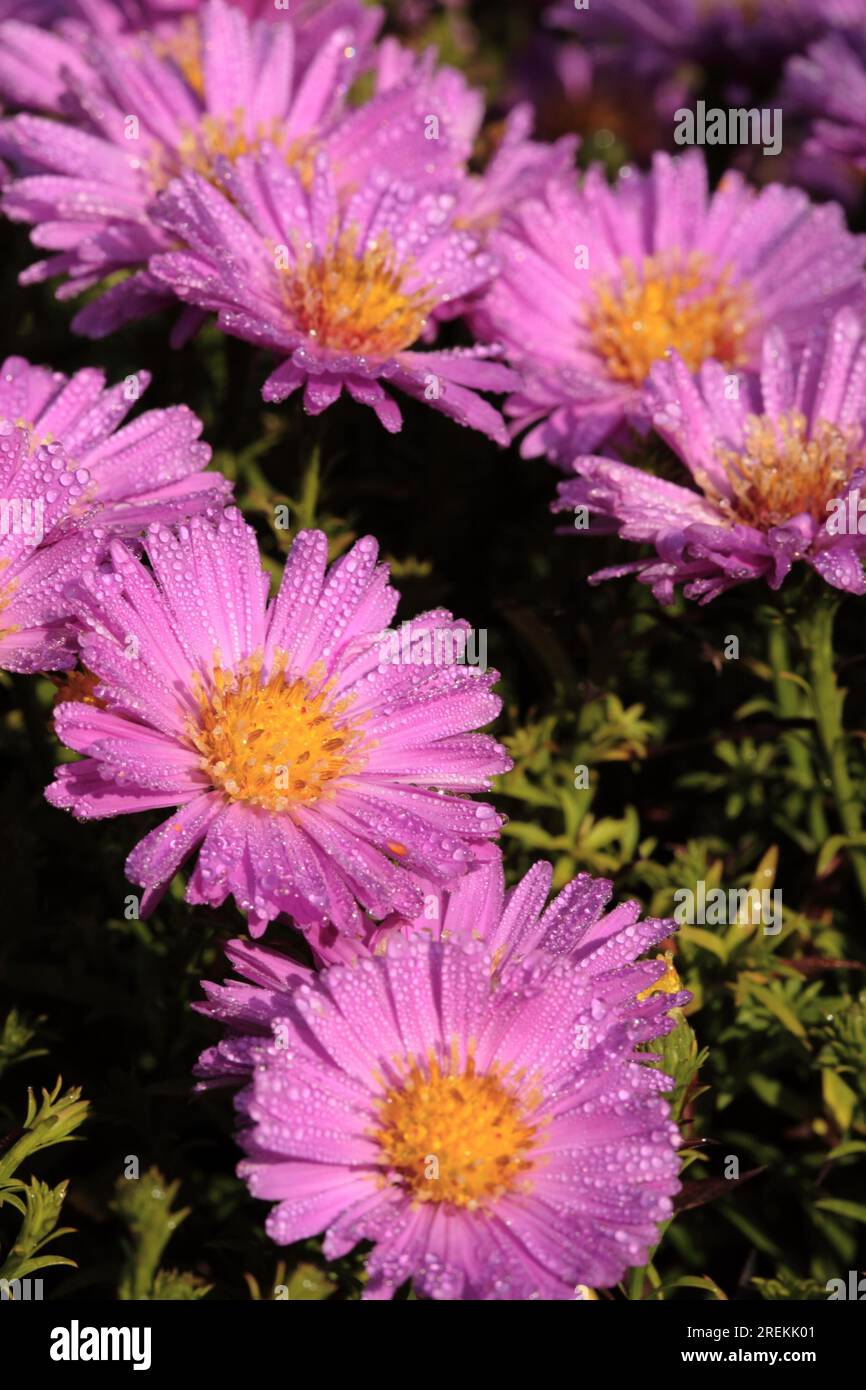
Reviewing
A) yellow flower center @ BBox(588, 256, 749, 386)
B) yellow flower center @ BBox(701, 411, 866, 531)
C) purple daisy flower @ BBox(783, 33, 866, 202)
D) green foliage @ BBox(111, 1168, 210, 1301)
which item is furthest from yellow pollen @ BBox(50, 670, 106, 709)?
purple daisy flower @ BBox(783, 33, 866, 202)

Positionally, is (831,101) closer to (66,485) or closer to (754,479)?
(754,479)

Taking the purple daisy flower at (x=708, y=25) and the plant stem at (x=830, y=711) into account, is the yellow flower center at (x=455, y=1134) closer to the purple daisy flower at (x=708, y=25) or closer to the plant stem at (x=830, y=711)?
the plant stem at (x=830, y=711)

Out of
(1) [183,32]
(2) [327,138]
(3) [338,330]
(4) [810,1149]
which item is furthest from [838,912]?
(1) [183,32]

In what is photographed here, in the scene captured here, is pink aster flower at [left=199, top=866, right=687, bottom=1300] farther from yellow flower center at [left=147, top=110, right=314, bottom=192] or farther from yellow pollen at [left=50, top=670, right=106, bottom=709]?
yellow flower center at [left=147, top=110, right=314, bottom=192]

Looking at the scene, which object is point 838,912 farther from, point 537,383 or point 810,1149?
point 537,383

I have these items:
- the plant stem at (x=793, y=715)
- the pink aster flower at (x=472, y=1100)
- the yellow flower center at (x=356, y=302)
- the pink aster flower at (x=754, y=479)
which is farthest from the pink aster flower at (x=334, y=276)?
the pink aster flower at (x=472, y=1100)

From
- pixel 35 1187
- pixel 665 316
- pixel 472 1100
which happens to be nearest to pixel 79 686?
pixel 35 1187
